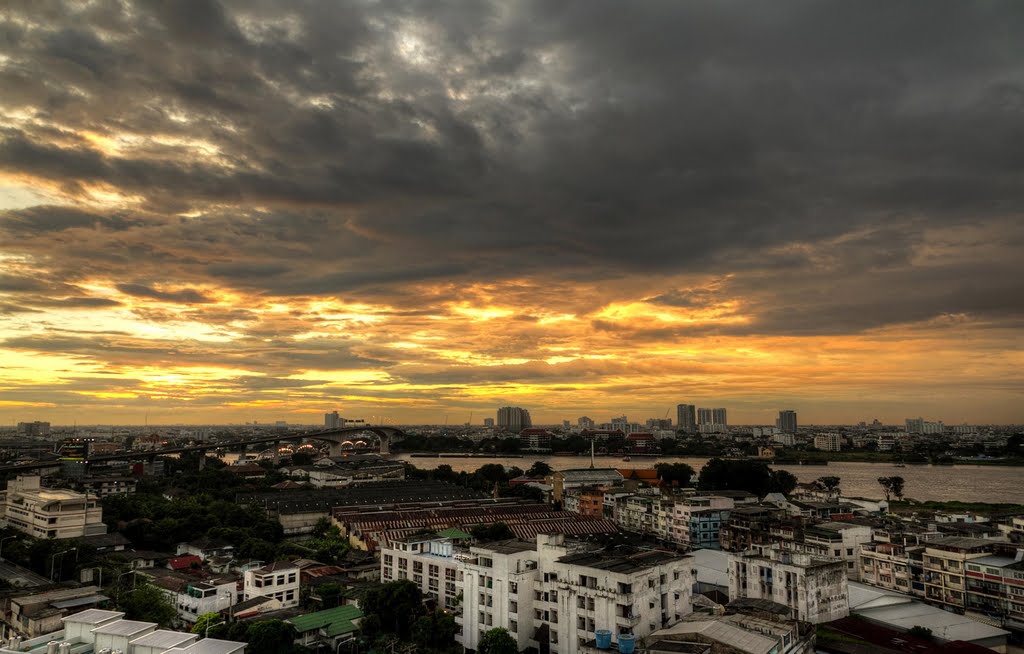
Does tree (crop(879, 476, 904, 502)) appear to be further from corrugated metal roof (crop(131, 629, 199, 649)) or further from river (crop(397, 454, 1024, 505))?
corrugated metal roof (crop(131, 629, 199, 649))

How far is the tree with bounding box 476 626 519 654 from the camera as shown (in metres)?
11.0

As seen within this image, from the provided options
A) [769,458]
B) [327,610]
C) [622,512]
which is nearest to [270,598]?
[327,610]

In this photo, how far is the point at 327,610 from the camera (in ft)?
45.0

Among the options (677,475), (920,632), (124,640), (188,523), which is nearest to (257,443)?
(677,475)

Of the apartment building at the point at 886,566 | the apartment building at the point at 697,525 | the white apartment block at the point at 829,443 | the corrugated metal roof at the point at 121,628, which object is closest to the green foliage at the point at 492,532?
the apartment building at the point at 697,525

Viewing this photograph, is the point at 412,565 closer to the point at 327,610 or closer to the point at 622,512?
the point at 327,610

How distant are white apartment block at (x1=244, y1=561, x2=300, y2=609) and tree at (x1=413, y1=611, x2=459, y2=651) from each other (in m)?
3.94

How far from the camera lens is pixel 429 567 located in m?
15.6

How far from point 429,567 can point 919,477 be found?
4503 centimetres

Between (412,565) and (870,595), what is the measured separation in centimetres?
1038

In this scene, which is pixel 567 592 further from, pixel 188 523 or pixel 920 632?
pixel 188 523

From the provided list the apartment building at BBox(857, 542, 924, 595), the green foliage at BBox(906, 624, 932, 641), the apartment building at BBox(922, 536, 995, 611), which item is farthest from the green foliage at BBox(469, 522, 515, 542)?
the green foliage at BBox(906, 624, 932, 641)

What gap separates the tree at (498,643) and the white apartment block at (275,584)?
579cm

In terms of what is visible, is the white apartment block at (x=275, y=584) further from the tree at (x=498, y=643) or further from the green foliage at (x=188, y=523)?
the tree at (x=498, y=643)
